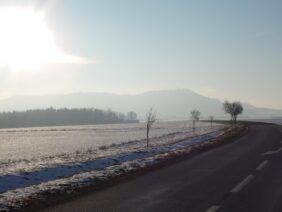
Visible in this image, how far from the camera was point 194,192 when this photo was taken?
1118 cm

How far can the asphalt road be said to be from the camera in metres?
9.34

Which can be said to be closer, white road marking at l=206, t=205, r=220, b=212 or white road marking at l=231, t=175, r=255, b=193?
white road marking at l=206, t=205, r=220, b=212

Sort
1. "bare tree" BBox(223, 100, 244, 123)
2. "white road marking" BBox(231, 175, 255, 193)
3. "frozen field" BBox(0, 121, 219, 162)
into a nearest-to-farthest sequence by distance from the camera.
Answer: "white road marking" BBox(231, 175, 255, 193)
"frozen field" BBox(0, 121, 219, 162)
"bare tree" BBox(223, 100, 244, 123)

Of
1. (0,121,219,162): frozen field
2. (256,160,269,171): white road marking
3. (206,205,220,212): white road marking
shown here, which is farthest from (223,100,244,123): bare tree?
(206,205,220,212): white road marking

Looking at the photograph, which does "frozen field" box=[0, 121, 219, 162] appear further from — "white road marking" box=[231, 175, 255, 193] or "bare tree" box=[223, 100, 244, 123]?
"bare tree" box=[223, 100, 244, 123]

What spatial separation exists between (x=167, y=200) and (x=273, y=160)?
10.0 metres

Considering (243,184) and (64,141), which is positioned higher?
(243,184)

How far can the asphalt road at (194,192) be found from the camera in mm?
9344

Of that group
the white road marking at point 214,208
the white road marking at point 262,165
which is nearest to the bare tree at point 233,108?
the white road marking at point 262,165

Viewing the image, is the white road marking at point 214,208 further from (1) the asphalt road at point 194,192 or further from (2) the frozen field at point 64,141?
(2) the frozen field at point 64,141

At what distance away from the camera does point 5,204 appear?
395 inches

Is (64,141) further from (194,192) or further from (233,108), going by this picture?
(233,108)

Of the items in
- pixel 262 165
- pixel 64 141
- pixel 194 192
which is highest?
pixel 262 165

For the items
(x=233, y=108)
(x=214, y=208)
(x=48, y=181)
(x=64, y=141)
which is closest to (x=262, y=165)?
(x=48, y=181)
